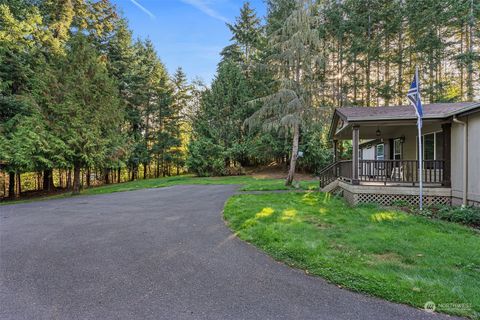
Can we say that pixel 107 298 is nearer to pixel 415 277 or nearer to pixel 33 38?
pixel 415 277

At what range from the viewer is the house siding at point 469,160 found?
282 inches

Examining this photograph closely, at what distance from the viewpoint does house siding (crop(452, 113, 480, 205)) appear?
7.15m

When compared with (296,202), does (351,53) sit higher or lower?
higher

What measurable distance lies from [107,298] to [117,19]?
97.5 ft

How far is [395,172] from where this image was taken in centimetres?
1037

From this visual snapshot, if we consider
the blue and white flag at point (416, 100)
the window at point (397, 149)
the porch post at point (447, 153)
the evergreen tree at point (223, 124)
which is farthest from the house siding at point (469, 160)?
the evergreen tree at point (223, 124)

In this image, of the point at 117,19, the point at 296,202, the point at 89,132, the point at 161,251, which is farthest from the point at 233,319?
the point at 117,19

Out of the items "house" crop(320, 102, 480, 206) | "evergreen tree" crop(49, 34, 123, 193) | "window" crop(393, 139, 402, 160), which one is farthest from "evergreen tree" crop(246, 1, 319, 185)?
"evergreen tree" crop(49, 34, 123, 193)

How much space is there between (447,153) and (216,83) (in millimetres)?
21544

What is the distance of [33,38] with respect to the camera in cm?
1745

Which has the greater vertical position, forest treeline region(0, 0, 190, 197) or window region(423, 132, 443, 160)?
forest treeline region(0, 0, 190, 197)

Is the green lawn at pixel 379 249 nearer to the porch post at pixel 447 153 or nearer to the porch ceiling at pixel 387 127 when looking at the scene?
the porch post at pixel 447 153

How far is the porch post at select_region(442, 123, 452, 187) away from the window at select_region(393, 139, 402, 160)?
4273mm

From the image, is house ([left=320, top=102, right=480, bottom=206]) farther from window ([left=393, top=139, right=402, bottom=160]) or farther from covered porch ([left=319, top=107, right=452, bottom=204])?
window ([left=393, top=139, right=402, bottom=160])
